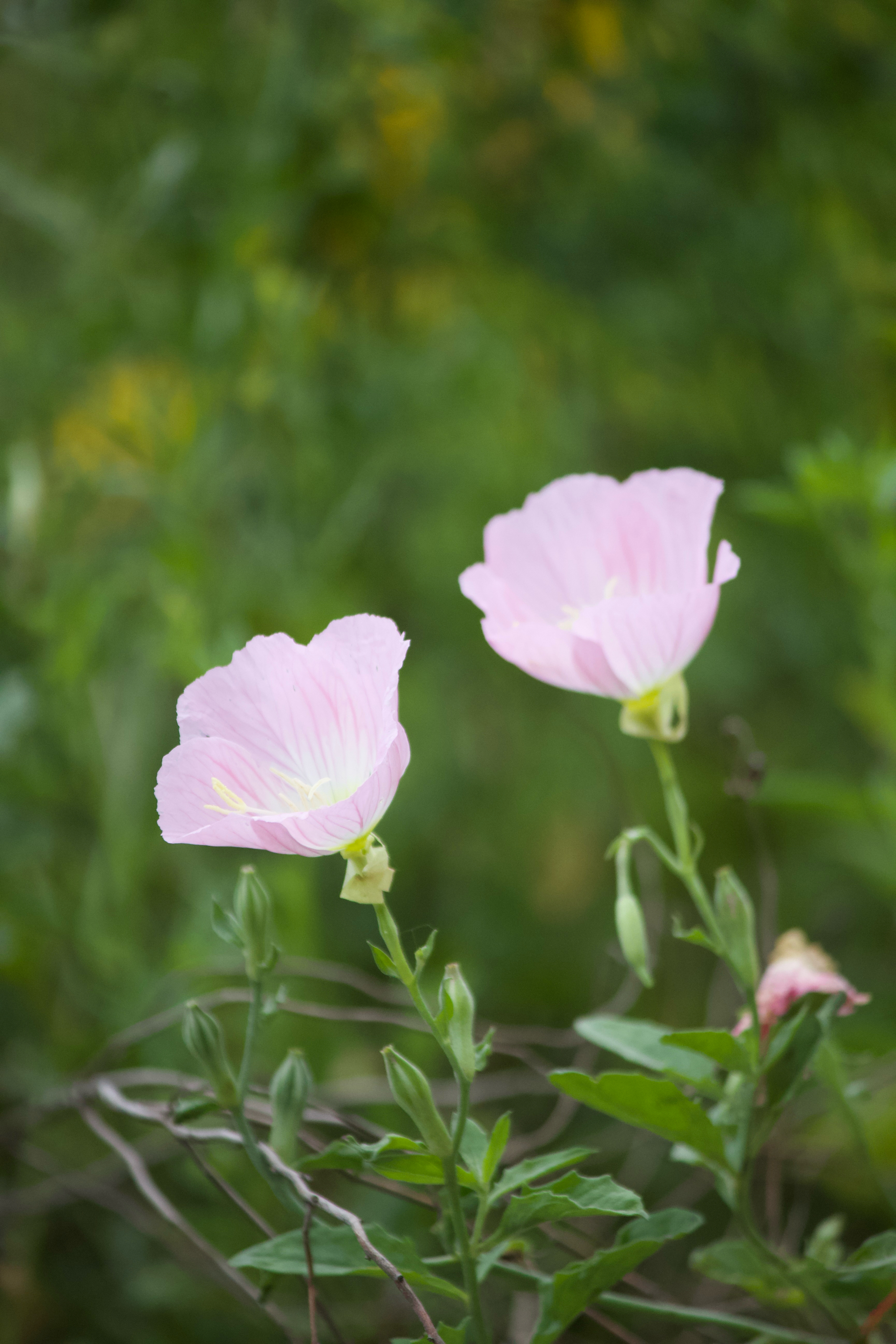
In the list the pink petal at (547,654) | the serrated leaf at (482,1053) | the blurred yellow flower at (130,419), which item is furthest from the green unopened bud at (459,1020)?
the blurred yellow flower at (130,419)

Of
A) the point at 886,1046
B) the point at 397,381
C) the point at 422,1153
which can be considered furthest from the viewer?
the point at 397,381

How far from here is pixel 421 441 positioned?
1.12m

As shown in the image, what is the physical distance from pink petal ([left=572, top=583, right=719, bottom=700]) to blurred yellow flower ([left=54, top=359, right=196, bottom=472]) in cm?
59

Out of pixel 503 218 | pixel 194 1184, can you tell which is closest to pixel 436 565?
pixel 503 218

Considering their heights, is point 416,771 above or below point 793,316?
below

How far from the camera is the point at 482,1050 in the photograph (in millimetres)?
302

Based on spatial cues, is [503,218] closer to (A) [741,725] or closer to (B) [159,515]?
(B) [159,515]

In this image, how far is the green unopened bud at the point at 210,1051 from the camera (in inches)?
12.4

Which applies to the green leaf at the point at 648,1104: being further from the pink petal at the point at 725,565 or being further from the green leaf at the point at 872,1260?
the pink petal at the point at 725,565

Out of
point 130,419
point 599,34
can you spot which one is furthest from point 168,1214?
point 599,34

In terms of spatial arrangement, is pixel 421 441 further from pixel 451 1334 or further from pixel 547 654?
pixel 451 1334

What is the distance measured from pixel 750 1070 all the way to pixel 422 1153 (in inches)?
4.1

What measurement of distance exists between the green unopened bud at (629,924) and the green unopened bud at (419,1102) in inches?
3.5

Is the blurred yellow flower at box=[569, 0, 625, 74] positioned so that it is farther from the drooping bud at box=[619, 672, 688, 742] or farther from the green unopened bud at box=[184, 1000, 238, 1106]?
the green unopened bud at box=[184, 1000, 238, 1106]
